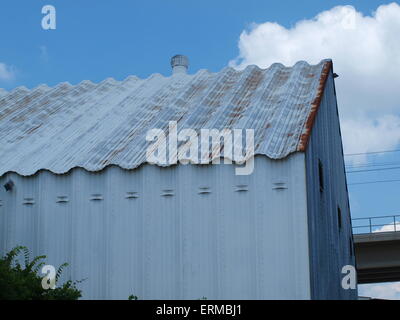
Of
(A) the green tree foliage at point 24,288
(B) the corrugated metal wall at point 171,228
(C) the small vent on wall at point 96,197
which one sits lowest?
(A) the green tree foliage at point 24,288

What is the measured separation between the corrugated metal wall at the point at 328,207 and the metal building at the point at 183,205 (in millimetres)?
82

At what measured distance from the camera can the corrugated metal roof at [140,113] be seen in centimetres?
2017

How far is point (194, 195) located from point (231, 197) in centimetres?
98

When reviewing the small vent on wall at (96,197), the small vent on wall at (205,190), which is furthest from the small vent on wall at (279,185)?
the small vent on wall at (96,197)

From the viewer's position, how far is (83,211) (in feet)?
64.0

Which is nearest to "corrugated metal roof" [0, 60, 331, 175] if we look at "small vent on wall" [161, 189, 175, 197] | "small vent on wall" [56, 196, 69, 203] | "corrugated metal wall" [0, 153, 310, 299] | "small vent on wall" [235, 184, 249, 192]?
"corrugated metal wall" [0, 153, 310, 299]

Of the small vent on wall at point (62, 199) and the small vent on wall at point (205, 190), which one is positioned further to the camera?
the small vent on wall at point (62, 199)

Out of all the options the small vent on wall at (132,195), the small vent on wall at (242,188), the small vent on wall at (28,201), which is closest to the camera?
the small vent on wall at (242,188)

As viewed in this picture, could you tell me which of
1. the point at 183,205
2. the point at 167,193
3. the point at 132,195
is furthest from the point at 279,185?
the point at 132,195

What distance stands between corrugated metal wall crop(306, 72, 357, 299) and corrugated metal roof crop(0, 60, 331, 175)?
0.83 m

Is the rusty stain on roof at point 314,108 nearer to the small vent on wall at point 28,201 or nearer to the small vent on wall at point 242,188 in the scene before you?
the small vent on wall at point 242,188

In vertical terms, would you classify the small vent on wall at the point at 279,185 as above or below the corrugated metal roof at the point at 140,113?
below

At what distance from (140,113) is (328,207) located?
257 inches

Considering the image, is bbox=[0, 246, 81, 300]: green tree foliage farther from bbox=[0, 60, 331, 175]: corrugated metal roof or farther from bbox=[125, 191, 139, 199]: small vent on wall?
bbox=[0, 60, 331, 175]: corrugated metal roof
